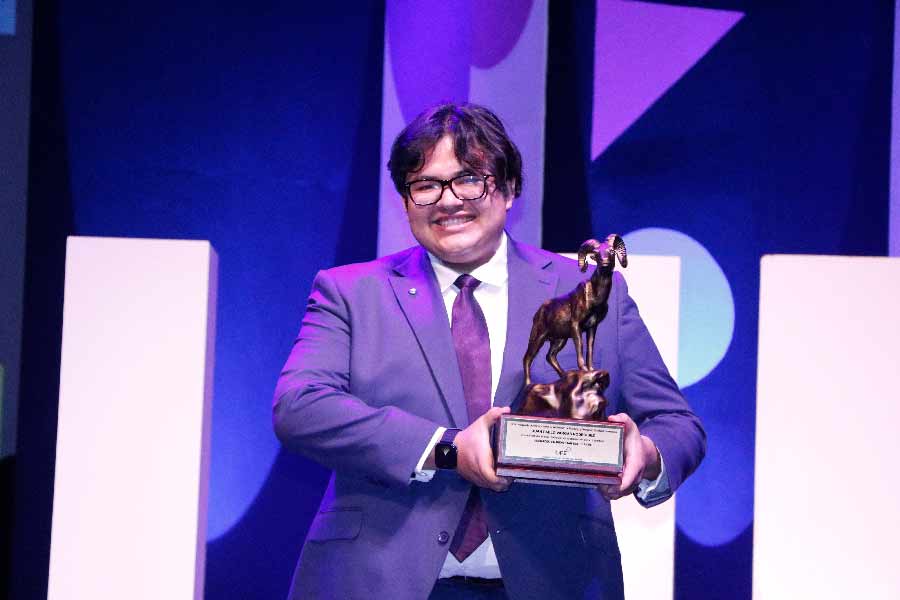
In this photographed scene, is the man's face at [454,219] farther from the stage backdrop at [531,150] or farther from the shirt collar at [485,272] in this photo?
the stage backdrop at [531,150]

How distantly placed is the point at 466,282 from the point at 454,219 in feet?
0.43

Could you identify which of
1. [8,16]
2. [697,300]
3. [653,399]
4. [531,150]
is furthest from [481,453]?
[8,16]

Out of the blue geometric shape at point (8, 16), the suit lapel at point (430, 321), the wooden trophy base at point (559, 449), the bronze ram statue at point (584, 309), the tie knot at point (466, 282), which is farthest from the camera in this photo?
the blue geometric shape at point (8, 16)

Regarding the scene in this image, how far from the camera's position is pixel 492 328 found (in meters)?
1.92

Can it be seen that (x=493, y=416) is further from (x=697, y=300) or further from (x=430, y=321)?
(x=697, y=300)

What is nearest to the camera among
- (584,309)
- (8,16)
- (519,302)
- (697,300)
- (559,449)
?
(559,449)

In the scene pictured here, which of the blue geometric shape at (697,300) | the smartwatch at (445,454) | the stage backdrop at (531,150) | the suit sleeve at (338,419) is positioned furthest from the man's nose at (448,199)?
the blue geometric shape at (697,300)

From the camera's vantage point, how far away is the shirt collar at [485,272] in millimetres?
1988

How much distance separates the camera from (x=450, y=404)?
1802 millimetres

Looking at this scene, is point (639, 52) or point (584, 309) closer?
point (584, 309)

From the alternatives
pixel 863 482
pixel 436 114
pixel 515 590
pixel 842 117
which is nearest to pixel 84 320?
pixel 436 114

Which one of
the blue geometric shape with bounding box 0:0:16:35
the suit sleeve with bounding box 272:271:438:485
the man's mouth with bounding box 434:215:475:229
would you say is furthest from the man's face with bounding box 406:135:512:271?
the blue geometric shape with bounding box 0:0:16:35

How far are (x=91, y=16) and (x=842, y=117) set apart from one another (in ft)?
9.29

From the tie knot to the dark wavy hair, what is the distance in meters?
0.20
